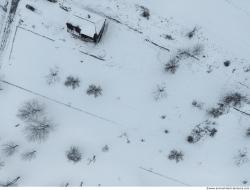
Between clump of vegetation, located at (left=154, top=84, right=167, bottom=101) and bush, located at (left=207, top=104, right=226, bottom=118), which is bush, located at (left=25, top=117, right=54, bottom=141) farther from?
bush, located at (left=207, top=104, right=226, bottom=118)

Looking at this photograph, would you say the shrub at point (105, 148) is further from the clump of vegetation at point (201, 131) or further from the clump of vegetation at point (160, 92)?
the clump of vegetation at point (201, 131)

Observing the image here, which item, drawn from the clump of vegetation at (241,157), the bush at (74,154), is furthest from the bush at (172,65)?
the bush at (74,154)

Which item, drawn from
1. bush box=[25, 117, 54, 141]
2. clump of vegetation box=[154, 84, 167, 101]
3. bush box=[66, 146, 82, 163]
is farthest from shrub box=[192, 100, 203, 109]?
bush box=[25, 117, 54, 141]

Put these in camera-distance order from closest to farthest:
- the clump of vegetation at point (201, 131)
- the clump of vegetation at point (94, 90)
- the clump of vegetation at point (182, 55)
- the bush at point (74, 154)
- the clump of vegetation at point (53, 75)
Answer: the bush at point (74, 154) < the clump of vegetation at point (94, 90) < the clump of vegetation at point (53, 75) < the clump of vegetation at point (182, 55) < the clump of vegetation at point (201, 131)

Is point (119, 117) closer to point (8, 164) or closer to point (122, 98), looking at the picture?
point (122, 98)

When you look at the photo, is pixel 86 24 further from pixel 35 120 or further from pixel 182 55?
pixel 35 120

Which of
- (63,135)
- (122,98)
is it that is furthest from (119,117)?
(63,135)
